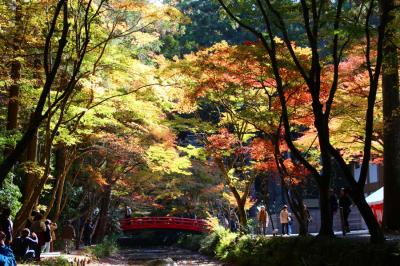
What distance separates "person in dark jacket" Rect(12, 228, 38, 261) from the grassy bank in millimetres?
5502

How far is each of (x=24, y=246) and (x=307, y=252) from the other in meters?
6.05

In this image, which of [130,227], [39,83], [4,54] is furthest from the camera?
[130,227]

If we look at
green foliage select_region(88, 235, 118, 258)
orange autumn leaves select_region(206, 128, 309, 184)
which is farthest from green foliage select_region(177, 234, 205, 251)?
orange autumn leaves select_region(206, 128, 309, 184)

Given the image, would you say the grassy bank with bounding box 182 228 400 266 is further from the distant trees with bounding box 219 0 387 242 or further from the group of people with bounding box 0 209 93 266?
the group of people with bounding box 0 209 93 266

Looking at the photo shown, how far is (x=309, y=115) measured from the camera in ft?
48.9

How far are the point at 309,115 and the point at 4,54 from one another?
336 inches

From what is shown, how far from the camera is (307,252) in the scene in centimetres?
966

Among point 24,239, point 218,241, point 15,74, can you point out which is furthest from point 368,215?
point 218,241

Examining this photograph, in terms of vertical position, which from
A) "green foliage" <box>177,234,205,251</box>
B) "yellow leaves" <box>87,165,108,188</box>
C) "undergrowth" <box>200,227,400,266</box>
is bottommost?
"green foliage" <box>177,234,205,251</box>

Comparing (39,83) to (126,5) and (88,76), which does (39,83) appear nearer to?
(88,76)

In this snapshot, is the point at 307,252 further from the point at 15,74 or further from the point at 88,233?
the point at 88,233

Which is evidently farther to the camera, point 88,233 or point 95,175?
point 88,233

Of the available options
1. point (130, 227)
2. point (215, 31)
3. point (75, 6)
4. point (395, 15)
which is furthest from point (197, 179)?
point (395, 15)

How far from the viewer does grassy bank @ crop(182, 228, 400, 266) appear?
695 cm
